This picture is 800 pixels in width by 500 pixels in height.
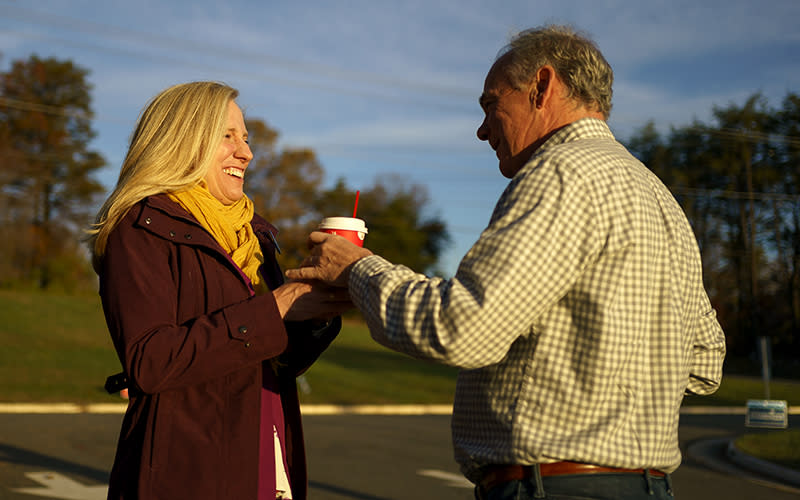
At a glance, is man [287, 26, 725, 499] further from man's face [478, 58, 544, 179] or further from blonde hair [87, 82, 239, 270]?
blonde hair [87, 82, 239, 270]

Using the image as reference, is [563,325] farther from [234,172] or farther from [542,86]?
[234,172]

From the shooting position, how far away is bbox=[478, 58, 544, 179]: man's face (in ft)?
8.00

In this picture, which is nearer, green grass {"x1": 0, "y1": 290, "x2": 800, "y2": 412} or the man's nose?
the man's nose

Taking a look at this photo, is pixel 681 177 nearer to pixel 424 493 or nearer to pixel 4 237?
pixel 4 237

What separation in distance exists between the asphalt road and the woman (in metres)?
5.68

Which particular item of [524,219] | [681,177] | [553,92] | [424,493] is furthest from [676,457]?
[681,177]

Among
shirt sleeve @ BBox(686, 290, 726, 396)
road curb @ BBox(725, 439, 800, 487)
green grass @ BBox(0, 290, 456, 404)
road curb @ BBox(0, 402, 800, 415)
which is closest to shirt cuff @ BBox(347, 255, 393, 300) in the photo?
shirt sleeve @ BBox(686, 290, 726, 396)

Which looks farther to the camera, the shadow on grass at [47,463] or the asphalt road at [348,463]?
the shadow on grass at [47,463]

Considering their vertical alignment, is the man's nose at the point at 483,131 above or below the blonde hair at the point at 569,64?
below

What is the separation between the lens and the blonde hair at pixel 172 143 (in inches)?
105

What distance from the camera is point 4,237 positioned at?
1644 inches

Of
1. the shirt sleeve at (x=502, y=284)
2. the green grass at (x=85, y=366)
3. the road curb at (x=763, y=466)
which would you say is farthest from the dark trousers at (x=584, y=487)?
the green grass at (x=85, y=366)

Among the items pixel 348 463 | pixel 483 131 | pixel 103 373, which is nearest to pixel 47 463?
pixel 348 463

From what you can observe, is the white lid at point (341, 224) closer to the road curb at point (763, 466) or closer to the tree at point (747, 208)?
the road curb at point (763, 466)
